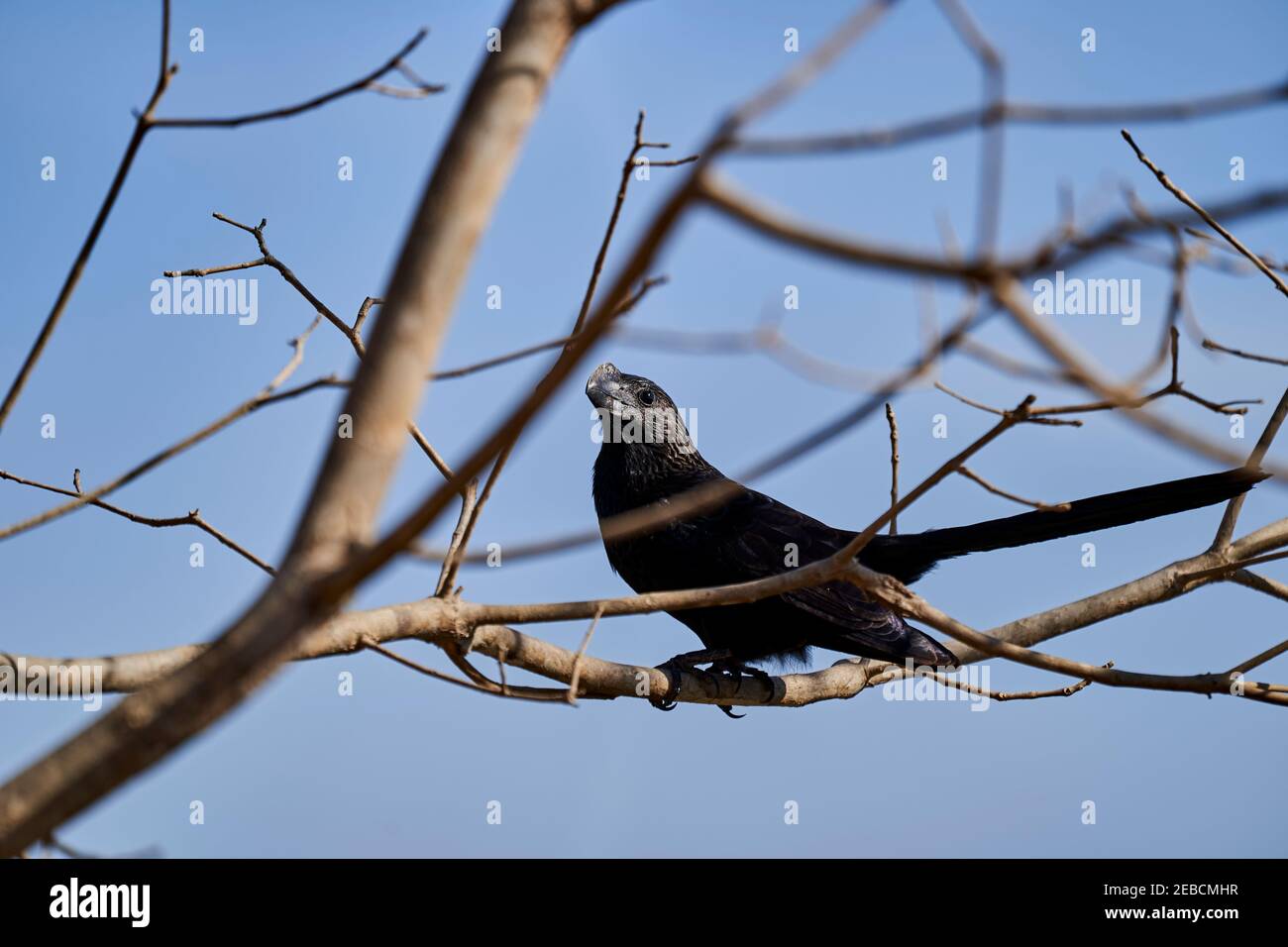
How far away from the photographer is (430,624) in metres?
2.36

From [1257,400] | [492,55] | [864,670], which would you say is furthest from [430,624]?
[864,670]

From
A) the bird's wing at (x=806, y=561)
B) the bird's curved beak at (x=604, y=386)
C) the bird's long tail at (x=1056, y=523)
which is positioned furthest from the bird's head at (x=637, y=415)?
the bird's long tail at (x=1056, y=523)

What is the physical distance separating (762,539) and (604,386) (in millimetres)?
983

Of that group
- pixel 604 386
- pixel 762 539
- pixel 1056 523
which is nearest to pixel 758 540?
pixel 762 539

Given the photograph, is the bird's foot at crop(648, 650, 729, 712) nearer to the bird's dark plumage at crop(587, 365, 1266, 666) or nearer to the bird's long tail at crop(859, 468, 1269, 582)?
the bird's dark plumage at crop(587, 365, 1266, 666)

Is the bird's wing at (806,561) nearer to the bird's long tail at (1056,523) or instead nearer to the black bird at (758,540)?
the black bird at (758,540)

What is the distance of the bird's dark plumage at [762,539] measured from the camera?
3.78 meters

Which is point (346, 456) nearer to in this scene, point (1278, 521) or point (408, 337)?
point (408, 337)

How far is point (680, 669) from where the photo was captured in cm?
413

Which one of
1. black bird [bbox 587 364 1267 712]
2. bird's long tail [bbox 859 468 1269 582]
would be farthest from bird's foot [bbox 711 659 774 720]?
bird's long tail [bbox 859 468 1269 582]

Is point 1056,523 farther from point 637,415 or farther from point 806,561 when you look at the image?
point 637,415

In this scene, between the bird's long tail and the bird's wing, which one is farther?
the bird's wing

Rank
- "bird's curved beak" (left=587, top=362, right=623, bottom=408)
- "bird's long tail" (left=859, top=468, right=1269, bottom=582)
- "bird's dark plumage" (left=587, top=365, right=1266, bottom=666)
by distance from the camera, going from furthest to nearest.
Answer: "bird's curved beak" (left=587, top=362, right=623, bottom=408) < "bird's dark plumage" (left=587, top=365, right=1266, bottom=666) < "bird's long tail" (left=859, top=468, right=1269, bottom=582)

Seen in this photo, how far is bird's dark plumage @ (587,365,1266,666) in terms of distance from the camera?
3.78 meters
